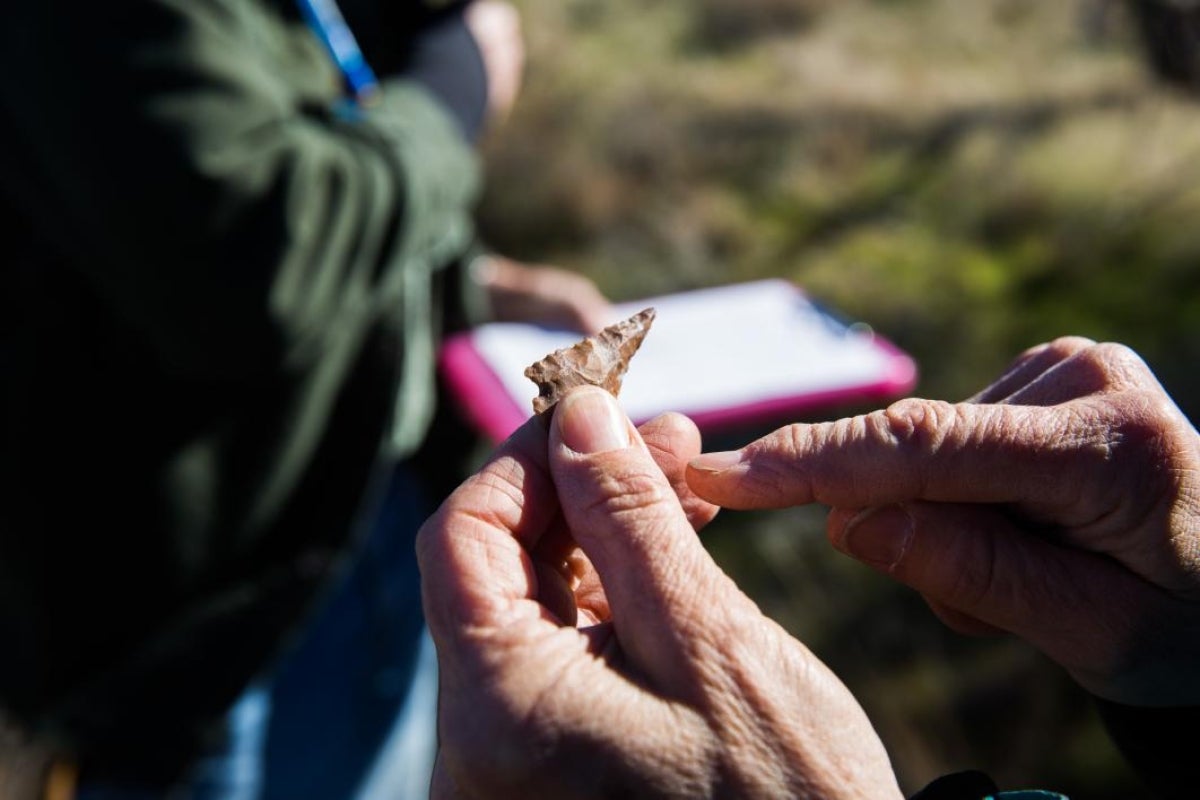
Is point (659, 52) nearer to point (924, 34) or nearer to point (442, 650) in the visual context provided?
point (924, 34)

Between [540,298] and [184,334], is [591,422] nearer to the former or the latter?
[184,334]

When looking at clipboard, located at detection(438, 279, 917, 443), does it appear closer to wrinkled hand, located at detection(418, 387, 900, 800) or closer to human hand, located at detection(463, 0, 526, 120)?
human hand, located at detection(463, 0, 526, 120)

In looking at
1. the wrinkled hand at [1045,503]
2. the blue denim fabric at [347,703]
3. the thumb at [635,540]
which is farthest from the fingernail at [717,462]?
the blue denim fabric at [347,703]

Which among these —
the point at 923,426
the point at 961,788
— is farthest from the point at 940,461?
the point at 961,788

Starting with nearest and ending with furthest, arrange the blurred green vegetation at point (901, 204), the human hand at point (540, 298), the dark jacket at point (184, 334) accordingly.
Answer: the dark jacket at point (184, 334)
the human hand at point (540, 298)
the blurred green vegetation at point (901, 204)

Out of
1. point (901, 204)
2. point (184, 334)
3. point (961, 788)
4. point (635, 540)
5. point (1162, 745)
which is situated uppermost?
point (184, 334)

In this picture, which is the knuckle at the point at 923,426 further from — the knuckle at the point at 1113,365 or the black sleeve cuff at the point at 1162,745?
the black sleeve cuff at the point at 1162,745

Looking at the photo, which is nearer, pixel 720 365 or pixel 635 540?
pixel 635 540
